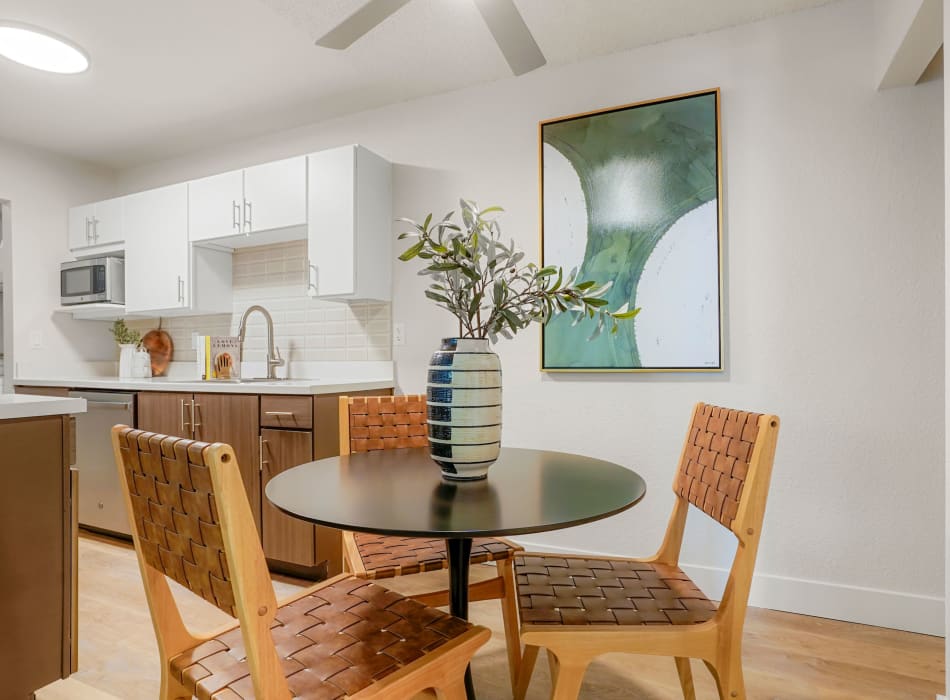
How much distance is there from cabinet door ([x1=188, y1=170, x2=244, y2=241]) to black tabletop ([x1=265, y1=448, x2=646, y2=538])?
2174mm

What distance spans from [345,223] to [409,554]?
1.81 meters

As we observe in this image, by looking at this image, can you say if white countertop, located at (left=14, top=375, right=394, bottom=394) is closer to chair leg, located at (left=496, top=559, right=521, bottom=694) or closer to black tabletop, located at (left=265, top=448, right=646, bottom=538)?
black tabletop, located at (left=265, top=448, right=646, bottom=538)

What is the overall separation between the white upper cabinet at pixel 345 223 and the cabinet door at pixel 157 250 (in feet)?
3.27

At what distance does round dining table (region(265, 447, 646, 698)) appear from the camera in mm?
985

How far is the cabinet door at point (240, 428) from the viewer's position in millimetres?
2684

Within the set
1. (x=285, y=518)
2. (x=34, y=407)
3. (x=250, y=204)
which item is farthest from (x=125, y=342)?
(x=34, y=407)

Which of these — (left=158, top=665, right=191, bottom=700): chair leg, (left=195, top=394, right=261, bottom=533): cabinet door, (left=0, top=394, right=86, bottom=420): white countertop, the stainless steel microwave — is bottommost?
(left=158, top=665, right=191, bottom=700): chair leg

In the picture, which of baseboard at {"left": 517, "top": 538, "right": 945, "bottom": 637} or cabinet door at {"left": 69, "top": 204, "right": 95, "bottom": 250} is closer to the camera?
baseboard at {"left": 517, "top": 538, "right": 945, "bottom": 637}

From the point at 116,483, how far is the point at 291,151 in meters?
2.15

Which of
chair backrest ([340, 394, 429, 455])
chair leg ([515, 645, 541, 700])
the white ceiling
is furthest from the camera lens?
the white ceiling

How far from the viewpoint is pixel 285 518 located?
8.57 feet

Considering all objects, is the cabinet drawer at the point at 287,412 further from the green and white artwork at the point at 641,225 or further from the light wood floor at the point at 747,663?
the green and white artwork at the point at 641,225

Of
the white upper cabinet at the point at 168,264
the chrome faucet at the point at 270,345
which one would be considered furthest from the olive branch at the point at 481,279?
the white upper cabinet at the point at 168,264

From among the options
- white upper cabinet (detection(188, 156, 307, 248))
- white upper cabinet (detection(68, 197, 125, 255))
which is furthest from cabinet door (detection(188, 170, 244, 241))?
white upper cabinet (detection(68, 197, 125, 255))
